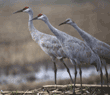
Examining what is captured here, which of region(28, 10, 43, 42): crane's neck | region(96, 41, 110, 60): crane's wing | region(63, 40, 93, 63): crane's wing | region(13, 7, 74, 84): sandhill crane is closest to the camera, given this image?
region(63, 40, 93, 63): crane's wing

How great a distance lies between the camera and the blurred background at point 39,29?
3168 millimetres

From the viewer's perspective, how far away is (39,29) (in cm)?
326

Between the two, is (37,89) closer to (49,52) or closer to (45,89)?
(45,89)

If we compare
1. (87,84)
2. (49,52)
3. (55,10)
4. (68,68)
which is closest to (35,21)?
(55,10)

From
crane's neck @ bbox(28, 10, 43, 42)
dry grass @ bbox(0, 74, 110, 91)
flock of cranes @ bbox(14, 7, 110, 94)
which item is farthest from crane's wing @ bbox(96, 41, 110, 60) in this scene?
crane's neck @ bbox(28, 10, 43, 42)

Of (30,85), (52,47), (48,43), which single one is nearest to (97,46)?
(52,47)

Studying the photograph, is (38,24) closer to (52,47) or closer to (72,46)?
(52,47)

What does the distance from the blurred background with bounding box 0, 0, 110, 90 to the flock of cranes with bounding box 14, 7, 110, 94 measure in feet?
0.57

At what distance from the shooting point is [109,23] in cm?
315

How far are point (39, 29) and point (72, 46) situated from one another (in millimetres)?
1019

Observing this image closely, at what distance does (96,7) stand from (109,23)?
0.52 meters

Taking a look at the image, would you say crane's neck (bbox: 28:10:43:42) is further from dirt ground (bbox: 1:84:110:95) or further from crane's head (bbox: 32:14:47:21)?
dirt ground (bbox: 1:84:110:95)

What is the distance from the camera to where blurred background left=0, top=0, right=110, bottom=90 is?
317 cm

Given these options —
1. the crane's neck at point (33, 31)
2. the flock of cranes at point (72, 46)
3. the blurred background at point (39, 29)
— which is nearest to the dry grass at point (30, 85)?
the blurred background at point (39, 29)
